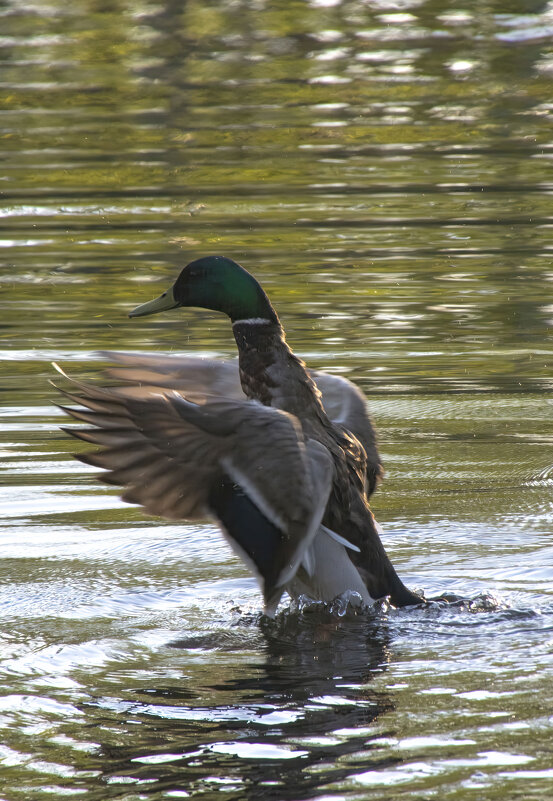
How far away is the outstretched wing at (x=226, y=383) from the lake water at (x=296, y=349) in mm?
499

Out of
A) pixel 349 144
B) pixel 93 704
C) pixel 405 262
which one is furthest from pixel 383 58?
pixel 93 704

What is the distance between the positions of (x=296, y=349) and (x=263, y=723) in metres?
5.13

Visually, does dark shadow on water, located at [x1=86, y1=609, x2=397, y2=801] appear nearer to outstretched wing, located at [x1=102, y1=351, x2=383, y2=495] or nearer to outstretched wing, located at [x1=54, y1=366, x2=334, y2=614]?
outstretched wing, located at [x1=54, y1=366, x2=334, y2=614]

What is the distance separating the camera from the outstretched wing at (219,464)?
530 cm

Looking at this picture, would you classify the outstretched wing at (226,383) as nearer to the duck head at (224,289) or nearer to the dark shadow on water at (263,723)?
the duck head at (224,289)

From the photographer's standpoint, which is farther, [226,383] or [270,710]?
[226,383]

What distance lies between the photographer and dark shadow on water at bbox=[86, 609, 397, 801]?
424cm

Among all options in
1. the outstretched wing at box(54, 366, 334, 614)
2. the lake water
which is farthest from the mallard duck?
the lake water

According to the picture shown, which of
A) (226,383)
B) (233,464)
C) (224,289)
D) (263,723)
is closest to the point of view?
(263,723)

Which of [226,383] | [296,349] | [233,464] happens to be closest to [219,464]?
[233,464]

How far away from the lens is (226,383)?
6.61m

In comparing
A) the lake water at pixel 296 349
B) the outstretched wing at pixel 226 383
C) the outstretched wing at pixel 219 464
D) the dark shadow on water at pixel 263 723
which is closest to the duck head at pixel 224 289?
the outstretched wing at pixel 226 383

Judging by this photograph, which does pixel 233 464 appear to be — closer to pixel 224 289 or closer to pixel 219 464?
pixel 219 464

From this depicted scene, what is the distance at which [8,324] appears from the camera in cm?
1055
